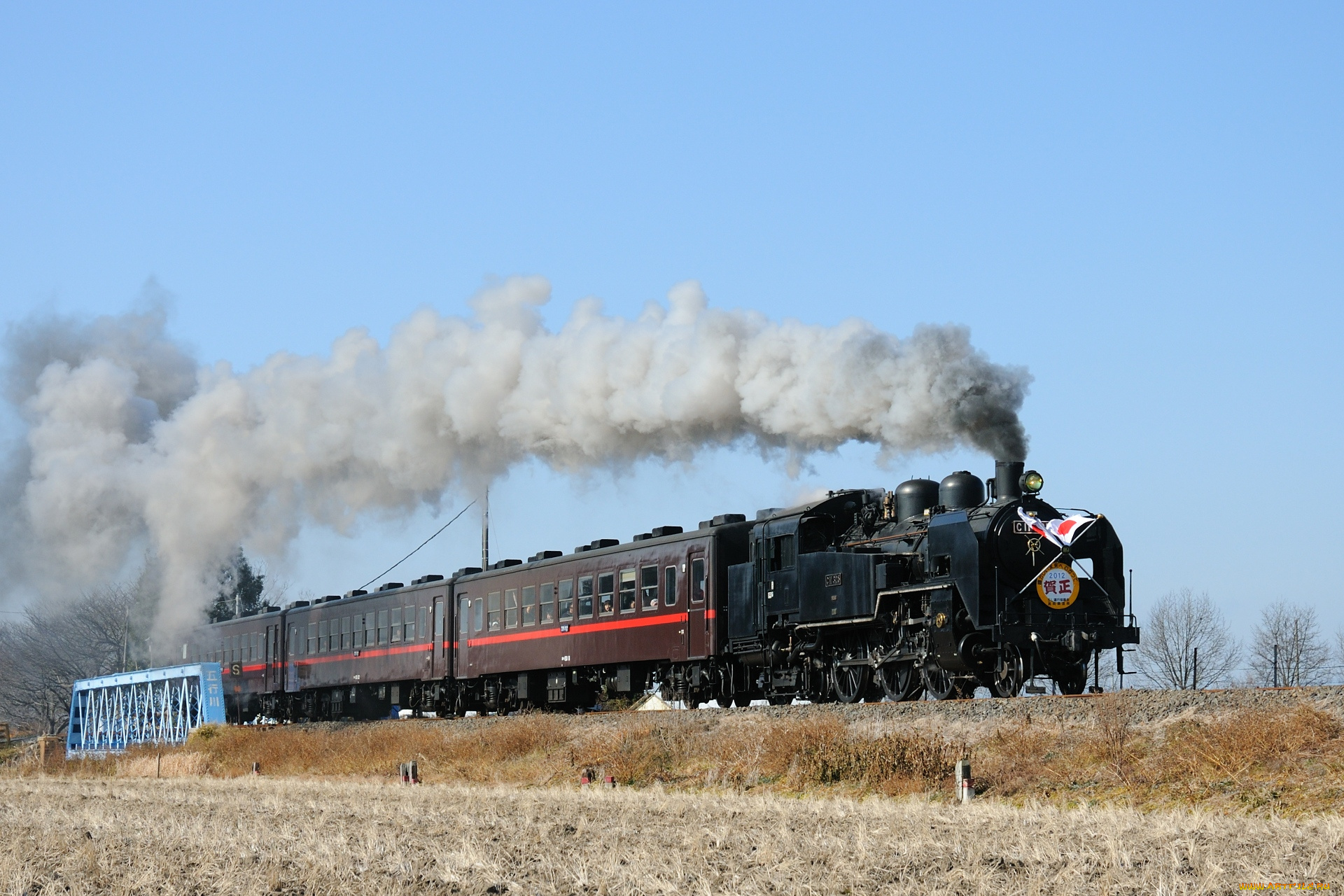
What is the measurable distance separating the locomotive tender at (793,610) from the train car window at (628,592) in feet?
0.14

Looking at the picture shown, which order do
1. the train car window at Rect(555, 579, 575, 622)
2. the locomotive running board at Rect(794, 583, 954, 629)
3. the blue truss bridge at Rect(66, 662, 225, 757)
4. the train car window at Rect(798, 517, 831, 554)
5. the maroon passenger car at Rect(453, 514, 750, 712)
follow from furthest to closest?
the blue truss bridge at Rect(66, 662, 225, 757), the train car window at Rect(555, 579, 575, 622), the maroon passenger car at Rect(453, 514, 750, 712), the train car window at Rect(798, 517, 831, 554), the locomotive running board at Rect(794, 583, 954, 629)

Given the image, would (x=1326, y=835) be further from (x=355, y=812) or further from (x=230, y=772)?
(x=230, y=772)

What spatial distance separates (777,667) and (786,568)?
1.69m

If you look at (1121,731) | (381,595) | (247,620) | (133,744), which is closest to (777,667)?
(1121,731)

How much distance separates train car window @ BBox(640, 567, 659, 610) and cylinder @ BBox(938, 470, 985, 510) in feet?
21.7

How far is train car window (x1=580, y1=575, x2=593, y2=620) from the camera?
2758cm

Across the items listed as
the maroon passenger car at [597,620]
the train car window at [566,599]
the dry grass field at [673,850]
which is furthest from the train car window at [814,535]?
the train car window at [566,599]

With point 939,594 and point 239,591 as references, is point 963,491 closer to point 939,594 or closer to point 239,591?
point 939,594

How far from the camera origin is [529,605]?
30.0m

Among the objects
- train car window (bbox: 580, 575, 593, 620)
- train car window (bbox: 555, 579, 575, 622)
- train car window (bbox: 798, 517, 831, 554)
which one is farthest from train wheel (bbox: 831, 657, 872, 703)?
train car window (bbox: 555, 579, 575, 622)

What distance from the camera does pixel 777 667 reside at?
23312mm

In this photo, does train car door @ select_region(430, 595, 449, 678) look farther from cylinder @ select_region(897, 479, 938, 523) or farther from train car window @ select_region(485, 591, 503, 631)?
cylinder @ select_region(897, 479, 938, 523)

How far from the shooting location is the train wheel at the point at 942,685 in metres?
20.0

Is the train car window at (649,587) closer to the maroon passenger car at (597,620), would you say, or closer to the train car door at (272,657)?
the maroon passenger car at (597,620)
